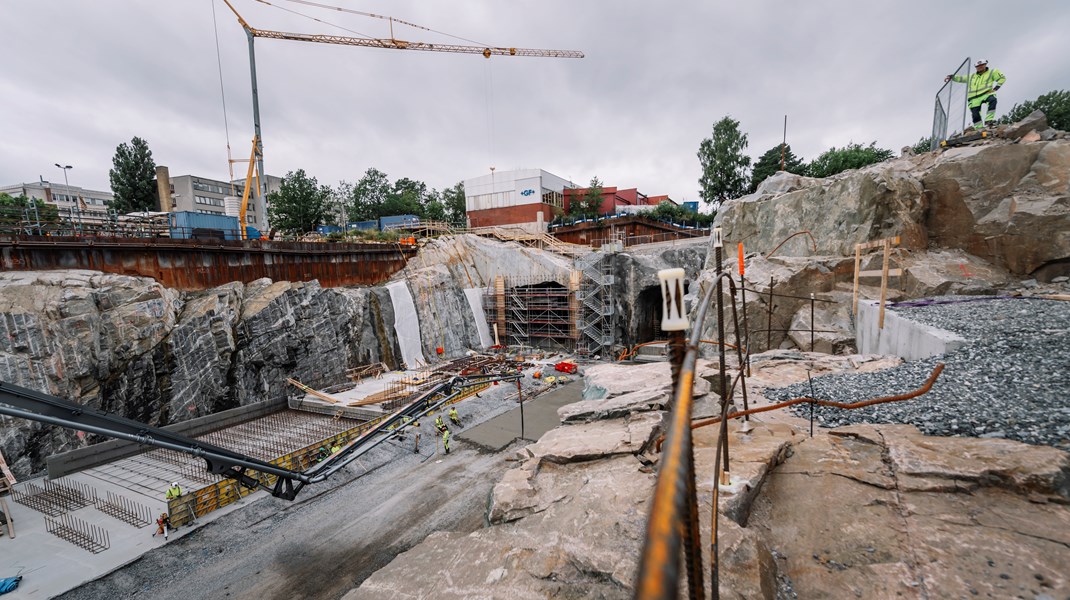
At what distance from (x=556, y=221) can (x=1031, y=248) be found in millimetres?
33439

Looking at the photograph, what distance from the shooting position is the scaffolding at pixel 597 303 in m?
28.0

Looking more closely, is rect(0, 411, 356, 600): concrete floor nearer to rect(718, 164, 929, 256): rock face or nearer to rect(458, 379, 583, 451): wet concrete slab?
rect(458, 379, 583, 451): wet concrete slab

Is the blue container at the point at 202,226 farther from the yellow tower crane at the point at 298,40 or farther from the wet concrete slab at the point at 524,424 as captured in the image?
the wet concrete slab at the point at 524,424

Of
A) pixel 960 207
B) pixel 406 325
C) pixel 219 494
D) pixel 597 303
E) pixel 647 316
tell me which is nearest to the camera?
pixel 219 494

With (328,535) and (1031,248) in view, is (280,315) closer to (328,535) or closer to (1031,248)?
(328,535)

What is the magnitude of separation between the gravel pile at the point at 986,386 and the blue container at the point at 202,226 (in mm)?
26584

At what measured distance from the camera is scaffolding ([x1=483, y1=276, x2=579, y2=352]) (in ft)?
96.7

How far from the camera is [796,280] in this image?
15719mm

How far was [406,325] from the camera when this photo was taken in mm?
26656

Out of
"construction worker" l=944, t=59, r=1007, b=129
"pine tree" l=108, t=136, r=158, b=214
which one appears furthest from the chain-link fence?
"pine tree" l=108, t=136, r=158, b=214

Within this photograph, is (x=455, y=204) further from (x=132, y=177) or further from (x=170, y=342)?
(x=170, y=342)

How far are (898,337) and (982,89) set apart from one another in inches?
587

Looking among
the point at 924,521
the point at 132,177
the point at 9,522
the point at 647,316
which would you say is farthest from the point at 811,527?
the point at 132,177

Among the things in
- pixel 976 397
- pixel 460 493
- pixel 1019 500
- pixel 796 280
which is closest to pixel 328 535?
pixel 460 493
